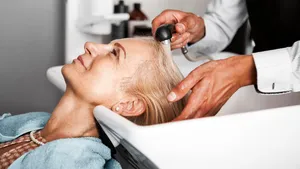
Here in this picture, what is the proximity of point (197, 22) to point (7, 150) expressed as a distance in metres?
0.80

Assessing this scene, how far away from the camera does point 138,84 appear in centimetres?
133

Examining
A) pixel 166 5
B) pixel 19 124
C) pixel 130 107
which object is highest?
pixel 166 5

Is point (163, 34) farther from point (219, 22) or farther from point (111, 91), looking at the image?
point (219, 22)

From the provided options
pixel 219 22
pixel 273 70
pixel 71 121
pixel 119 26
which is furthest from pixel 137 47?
pixel 119 26

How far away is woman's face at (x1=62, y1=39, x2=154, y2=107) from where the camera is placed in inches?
50.9

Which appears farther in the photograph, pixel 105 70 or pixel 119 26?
pixel 119 26

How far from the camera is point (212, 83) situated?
120 cm

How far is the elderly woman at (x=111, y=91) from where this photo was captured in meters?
1.30

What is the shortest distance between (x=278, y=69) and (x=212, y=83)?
7.9 inches

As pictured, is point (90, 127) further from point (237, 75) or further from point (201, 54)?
point (201, 54)

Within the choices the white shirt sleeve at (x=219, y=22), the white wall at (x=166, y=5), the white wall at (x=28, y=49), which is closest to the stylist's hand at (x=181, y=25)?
the white shirt sleeve at (x=219, y=22)

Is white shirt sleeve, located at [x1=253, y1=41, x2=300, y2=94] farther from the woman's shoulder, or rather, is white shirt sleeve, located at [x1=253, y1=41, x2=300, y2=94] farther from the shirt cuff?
the woman's shoulder

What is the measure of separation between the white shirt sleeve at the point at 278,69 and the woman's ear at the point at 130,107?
1.08ft

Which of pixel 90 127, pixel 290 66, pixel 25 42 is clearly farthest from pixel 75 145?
pixel 25 42
